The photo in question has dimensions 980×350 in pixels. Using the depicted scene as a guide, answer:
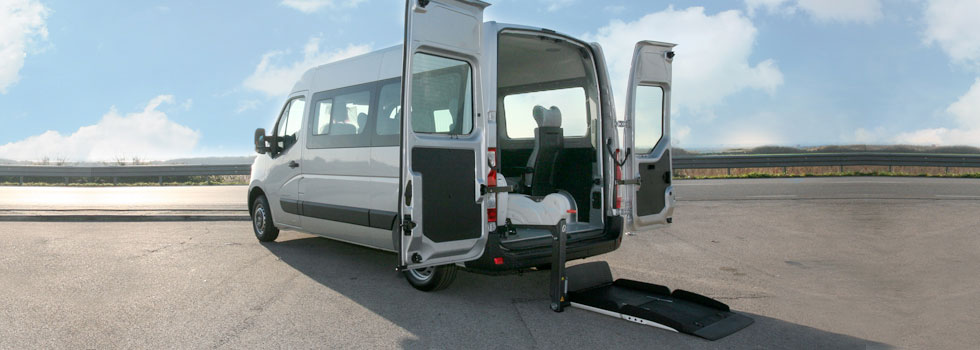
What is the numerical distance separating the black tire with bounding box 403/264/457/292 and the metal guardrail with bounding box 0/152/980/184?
1606 cm

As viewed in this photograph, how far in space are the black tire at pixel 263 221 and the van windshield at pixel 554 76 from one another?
3391 mm

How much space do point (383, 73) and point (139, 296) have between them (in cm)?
289

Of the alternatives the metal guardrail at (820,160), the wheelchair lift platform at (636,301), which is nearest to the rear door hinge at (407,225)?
the wheelchair lift platform at (636,301)

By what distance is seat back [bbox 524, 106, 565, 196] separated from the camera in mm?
6059

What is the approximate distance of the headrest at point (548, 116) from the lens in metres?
6.07

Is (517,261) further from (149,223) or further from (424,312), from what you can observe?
(149,223)

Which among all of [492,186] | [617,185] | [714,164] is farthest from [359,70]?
[714,164]

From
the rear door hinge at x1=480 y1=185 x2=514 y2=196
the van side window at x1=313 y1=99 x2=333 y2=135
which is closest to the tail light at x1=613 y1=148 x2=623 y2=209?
the rear door hinge at x1=480 y1=185 x2=514 y2=196

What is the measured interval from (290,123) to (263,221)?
144cm

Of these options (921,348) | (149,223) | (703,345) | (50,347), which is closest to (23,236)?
(149,223)

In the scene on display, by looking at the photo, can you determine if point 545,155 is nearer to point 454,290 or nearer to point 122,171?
point 454,290

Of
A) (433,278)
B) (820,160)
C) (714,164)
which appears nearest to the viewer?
(433,278)

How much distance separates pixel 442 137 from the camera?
4617mm

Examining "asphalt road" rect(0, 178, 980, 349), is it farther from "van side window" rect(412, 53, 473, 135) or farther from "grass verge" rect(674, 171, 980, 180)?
"grass verge" rect(674, 171, 980, 180)
